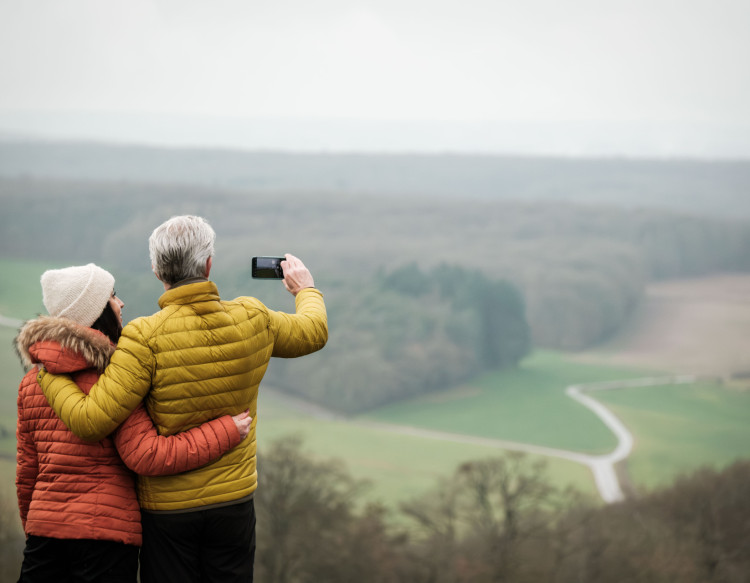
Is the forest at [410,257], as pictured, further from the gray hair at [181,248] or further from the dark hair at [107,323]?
the gray hair at [181,248]

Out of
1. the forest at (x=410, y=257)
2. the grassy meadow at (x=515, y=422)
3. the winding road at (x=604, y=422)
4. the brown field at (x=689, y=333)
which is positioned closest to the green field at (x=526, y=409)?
the grassy meadow at (x=515, y=422)

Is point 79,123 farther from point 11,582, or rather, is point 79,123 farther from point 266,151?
point 11,582

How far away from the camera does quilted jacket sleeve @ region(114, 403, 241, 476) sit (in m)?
2.09

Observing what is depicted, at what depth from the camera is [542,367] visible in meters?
45.6

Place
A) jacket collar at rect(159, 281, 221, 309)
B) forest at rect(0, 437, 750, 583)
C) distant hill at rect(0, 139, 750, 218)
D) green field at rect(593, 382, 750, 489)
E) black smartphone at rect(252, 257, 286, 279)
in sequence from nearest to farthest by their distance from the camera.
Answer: jacket collar at rect(159, 281, 221, 309), black smartphone at rect(252, 257, 286, 279), forest at rect(0, 437, 750, 583), green field at rect(593, 382, 750, 489), distant hill at rect(0, 139, 750, 218)

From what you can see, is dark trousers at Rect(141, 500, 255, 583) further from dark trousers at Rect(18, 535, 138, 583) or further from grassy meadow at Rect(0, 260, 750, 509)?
grassy meadow at Rect(0, 260, 750, 509)

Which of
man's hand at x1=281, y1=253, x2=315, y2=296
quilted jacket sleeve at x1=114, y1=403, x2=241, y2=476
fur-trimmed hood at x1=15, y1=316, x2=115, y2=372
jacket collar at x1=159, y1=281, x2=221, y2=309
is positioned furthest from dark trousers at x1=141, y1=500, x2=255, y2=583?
man's hand at x1=281, y1=253, x2=315, y2=296

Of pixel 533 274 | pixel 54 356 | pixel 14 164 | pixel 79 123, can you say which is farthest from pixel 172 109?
pixel 54 356

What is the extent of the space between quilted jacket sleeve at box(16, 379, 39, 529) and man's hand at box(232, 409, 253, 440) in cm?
64

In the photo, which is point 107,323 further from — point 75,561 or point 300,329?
point 75,561

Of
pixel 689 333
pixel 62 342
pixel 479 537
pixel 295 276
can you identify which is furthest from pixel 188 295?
pixel 689 333

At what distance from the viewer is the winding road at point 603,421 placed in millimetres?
33188

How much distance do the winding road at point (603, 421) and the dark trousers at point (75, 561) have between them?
29429 mm

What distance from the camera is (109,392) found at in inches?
79.7
